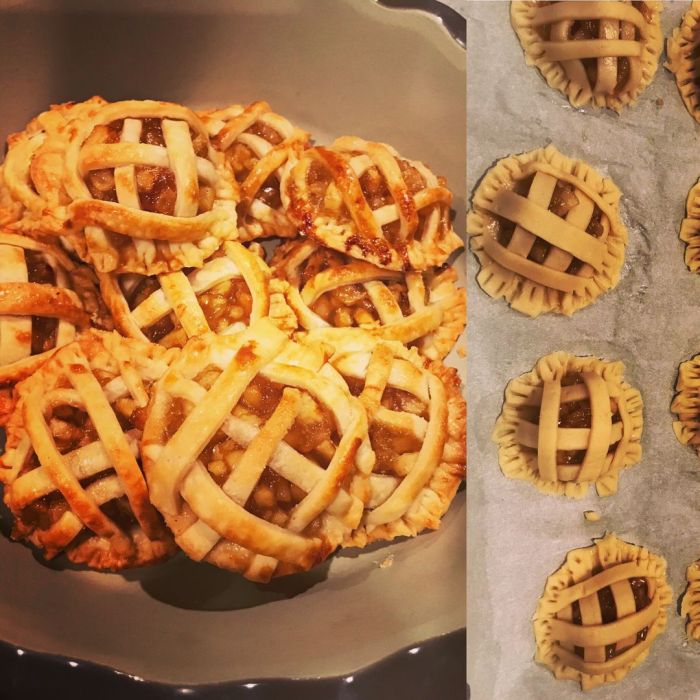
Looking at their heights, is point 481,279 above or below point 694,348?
above

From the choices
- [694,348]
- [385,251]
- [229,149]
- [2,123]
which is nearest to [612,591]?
[694,348]

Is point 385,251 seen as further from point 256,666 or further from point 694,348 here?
point 256,666

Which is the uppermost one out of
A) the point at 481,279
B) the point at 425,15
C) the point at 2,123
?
the point at 425,15

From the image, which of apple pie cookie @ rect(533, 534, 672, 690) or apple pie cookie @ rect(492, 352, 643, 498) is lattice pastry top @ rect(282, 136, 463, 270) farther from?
apple pie cookie @ rect(533, 534, 672, 690)

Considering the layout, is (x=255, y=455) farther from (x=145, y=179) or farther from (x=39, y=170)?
(x=39, y=170)

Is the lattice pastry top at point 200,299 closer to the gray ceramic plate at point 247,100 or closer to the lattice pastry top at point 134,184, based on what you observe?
the lattice pastry top at point 134,184

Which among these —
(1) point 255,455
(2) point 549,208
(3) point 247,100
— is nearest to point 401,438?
(1) point 255,455

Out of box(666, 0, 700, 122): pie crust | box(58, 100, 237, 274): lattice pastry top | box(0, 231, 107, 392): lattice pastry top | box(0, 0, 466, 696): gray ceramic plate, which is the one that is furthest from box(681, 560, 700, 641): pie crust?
box(0, 231, 107, 392): lattice pastry top
